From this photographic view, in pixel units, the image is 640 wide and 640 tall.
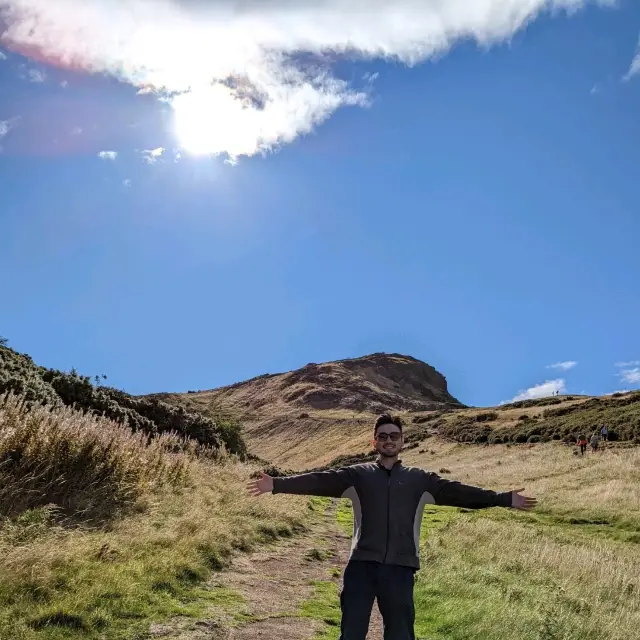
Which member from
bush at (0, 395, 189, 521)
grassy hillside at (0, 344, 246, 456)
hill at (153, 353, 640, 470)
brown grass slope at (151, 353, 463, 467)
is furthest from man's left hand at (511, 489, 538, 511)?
brown grass slope at (151, 353, 463, 467)

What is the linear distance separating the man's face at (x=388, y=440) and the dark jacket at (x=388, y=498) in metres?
0.13

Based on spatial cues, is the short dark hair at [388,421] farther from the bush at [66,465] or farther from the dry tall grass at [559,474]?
the dry tall grass at [559,474]

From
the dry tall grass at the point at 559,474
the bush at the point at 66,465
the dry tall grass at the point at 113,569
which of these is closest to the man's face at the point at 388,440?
the dry tall grass at the point at 113,569

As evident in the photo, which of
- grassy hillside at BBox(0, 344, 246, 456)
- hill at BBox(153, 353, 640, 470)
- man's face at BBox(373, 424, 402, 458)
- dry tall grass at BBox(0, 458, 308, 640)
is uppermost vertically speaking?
hill at BBox(153, 353, 640, 470)

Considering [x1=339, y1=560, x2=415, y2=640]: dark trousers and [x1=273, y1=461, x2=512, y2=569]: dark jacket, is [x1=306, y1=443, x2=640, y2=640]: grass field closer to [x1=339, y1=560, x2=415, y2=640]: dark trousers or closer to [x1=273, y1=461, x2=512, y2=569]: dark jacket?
[x1=339, y1=560, x2=415, y2=640]: dark trousers

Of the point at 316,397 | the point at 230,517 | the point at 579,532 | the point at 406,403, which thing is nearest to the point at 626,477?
the point at 579,532

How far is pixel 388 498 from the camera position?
486 cm

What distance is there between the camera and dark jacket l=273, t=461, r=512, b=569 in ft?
15.5

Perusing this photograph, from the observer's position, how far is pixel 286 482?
5.01 metres

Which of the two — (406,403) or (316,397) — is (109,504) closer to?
(316,397)

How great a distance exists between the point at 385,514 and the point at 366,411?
103 m

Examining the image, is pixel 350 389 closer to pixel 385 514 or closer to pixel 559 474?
pixel 559 474

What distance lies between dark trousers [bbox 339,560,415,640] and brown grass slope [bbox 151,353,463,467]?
6436 centimetres

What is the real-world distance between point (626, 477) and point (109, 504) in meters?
26.6
